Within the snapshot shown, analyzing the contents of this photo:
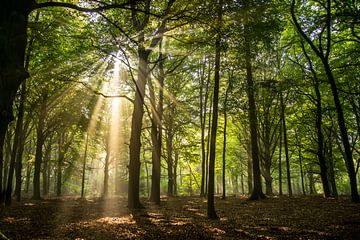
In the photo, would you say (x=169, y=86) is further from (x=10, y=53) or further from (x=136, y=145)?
(x=10, y=53)

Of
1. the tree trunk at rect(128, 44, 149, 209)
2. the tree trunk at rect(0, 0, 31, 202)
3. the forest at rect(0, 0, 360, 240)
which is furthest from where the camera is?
the tree trunk at rect(128, 44, 149, 209)

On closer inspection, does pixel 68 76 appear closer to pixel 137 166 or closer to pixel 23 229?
pixel 137 166

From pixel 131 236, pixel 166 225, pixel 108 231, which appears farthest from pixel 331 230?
pixel 108 231

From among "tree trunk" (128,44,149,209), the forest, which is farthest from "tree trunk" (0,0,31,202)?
"tree trunk" (128,44,149,209)

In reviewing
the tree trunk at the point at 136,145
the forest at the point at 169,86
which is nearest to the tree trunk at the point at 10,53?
the forest at the point at 169,86

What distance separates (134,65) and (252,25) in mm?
8499

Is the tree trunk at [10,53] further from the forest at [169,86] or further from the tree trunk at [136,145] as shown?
the tree trunk at [136,145]

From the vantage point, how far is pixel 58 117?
23.2 m

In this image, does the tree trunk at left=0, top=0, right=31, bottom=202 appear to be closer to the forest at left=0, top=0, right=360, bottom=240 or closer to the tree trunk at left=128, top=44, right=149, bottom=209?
the forest at left=0, top=0, right=360, bottom=240

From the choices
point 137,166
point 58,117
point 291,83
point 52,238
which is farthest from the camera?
point 58,117

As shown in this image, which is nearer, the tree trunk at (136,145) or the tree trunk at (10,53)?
the tree trunk at (10,53)

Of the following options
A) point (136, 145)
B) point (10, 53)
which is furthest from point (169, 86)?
point (10, 53)

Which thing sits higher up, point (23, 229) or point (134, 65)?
point (134, 65)

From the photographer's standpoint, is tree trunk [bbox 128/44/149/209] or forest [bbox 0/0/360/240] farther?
tree trunk [bbox 128/44/149/209]
